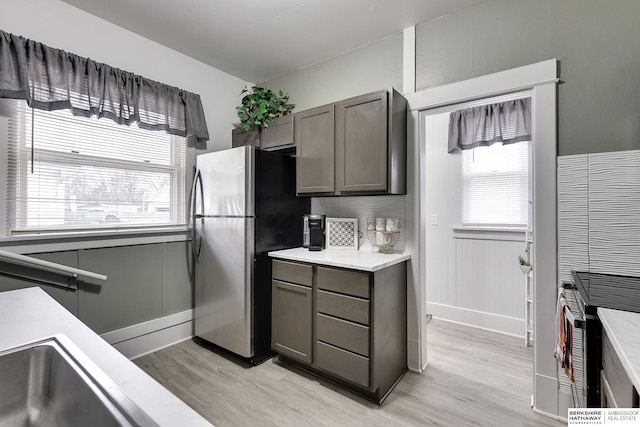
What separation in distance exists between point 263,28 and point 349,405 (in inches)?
115

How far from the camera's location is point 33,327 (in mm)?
1079

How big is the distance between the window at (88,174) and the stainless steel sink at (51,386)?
1625 millimetres

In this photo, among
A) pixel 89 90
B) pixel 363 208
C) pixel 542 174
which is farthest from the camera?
pixel 363 208

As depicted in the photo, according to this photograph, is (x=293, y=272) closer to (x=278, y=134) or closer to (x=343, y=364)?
(x=343, y=364)

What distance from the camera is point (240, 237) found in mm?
2469

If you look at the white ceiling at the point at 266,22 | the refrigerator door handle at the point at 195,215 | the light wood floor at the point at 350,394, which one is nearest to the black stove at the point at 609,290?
the light wood floor at the point at 350,394

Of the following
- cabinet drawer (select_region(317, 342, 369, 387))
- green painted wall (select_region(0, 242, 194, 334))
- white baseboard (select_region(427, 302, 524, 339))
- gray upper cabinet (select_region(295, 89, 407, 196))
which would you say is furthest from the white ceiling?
white baseboard (select_region(427, 302, 524, 339))

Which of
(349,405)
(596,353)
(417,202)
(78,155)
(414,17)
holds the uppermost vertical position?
(414,17)

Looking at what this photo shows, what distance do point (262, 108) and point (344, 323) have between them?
214 centimetres

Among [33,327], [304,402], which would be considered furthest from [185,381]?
[33,327]

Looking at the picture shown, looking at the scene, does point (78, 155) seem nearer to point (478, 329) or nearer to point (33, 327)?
point (33, 327)

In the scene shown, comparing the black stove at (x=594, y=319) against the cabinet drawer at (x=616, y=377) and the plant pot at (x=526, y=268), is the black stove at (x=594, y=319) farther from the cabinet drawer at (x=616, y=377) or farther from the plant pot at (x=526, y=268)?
the plant pot at (x=526, y=268)

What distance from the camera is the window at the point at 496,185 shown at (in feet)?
9.97

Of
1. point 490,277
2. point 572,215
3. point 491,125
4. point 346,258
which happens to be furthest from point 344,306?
point 491,125
